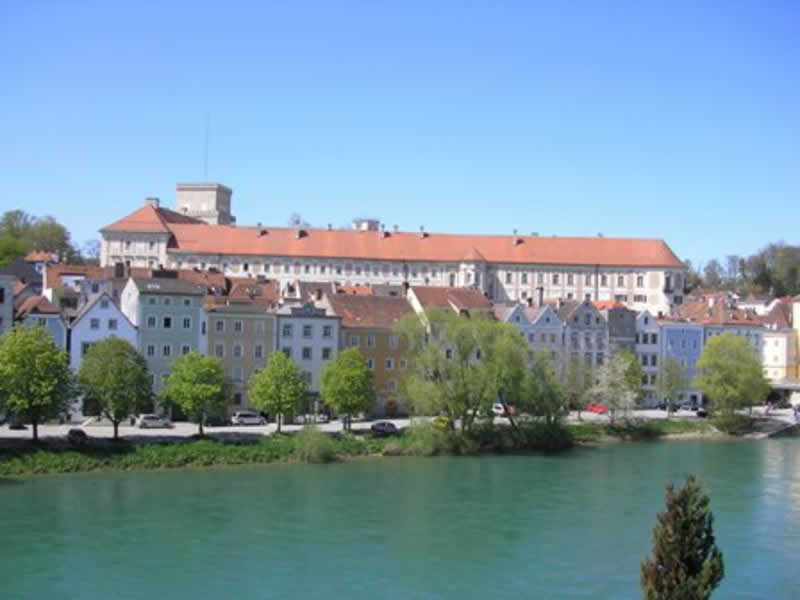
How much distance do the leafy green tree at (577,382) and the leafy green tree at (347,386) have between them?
11.3 meters

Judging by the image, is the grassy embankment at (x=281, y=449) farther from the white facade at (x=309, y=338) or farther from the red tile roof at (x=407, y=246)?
the red tile roof at (x=407, y=246)

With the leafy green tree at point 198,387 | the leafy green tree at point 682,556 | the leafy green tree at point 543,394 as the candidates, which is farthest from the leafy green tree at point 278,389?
the leafy green tree at point 682,556

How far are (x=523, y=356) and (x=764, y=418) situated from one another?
19.3 metres

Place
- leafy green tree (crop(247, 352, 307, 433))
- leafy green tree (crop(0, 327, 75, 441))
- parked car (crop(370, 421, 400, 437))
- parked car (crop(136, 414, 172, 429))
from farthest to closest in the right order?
1. parked car (crop(370, 421, 400, 437))
2. parked car (crop(136, 414, 172, 429))
3. leafy green tree (crop(247, 352, 307, 433))
4. leafy green tree (crop(0, 327, 75, 441))

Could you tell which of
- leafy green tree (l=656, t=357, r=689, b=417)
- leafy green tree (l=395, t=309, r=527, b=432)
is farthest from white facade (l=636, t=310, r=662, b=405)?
leafy green tree (l=395, t=309, r=527, b=432)

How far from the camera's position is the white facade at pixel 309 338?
50031 millimetres

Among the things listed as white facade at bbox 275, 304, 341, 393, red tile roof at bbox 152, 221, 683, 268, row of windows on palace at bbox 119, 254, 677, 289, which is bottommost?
white facade at bbox 275, 304, 341, 393

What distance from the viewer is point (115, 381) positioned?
3922cm

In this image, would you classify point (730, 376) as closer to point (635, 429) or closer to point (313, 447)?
point (635, 429)

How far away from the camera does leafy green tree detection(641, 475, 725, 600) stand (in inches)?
601

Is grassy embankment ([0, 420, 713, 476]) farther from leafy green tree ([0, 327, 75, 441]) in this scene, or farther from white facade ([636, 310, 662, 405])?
white facade ([636, 310, 662, 405])

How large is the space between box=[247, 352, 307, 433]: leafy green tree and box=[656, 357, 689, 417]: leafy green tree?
2436 cm

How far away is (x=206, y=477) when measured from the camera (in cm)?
3641

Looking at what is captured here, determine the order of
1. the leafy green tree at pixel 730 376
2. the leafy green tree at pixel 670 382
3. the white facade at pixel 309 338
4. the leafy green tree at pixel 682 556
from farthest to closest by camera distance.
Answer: the leafy green tree at pixel 670 382, the leafy green tree at pixel 730 376, the white facade at pixel 309 338, the leafy green tree at pixel 682 556
